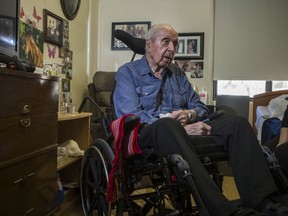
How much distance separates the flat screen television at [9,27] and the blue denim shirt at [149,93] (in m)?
0.58

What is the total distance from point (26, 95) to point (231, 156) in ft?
3.04

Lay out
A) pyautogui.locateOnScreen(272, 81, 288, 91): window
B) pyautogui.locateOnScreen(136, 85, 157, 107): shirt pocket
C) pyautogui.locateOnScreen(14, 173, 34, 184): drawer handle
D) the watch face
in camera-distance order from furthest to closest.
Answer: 1. pyautogui.locateOnScreen(272, 81, 288, 91): window
2. the watch face
3. pyautogui.locateOnScreen(136, 85, 157, 107): shirt pocket
4. pyautogui.locateOnScreen(14, 173, 34, 184): drawer handle

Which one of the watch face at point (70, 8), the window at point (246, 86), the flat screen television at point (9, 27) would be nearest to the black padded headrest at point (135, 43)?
the flat screen television at point (9, 27)

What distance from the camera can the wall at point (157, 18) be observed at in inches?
127

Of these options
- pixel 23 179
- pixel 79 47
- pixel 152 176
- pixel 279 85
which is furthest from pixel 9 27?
pixel 279 85

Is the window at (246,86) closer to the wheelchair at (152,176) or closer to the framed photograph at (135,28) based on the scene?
the framed photograph at (135,28)

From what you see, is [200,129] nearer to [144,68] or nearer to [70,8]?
[144,68]

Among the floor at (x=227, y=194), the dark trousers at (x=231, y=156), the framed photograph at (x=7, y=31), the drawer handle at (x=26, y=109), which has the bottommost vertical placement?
the floor at (x=227, y=194)

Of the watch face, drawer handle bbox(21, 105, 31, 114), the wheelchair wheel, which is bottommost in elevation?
the wheelchair wheel

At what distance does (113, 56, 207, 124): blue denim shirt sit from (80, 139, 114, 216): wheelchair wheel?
8.8 inches

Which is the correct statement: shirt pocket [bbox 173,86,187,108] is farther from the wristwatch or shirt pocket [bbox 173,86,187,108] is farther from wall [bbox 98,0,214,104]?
wall [bbox 98,0,214,104]

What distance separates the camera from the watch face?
2.46m

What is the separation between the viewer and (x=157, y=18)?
327cm

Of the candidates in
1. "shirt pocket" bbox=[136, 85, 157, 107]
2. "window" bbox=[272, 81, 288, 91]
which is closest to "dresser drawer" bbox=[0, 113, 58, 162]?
"shirt pocket" bbox=[136, 85, 157, 107]
